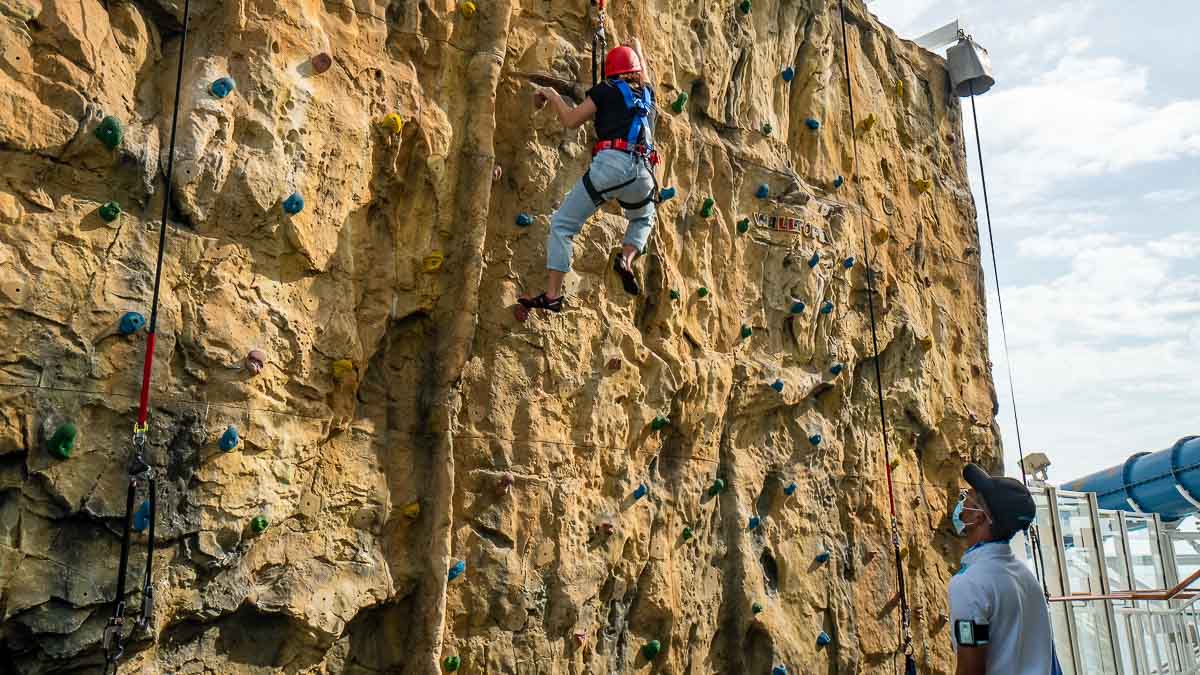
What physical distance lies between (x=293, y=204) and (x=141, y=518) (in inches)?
50.8

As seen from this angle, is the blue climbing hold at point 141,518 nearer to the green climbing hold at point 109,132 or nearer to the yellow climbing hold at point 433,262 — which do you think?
the green climbing hold at point 109,132

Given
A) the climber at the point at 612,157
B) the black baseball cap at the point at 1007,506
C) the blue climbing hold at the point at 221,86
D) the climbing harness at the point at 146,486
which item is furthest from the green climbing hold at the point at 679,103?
the black baseball cap at the point at 1007,506

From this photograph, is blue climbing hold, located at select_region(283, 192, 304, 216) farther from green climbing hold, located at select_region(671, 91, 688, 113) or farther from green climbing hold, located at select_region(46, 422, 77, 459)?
green climbing hold, located at select_region(671, 91, 688, 113)

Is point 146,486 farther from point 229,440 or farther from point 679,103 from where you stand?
point 679,103

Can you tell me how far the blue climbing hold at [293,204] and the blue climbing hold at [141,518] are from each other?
1214 mm

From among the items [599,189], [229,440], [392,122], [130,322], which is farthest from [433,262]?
[130,322]

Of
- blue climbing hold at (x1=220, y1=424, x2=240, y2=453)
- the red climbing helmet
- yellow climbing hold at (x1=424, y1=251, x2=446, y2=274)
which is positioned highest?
the red climbing helmet

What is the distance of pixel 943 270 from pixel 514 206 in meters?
4.67

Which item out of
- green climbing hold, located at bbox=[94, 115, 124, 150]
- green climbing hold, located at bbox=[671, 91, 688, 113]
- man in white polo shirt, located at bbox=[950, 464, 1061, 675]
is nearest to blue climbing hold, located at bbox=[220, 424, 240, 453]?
green climbing hold, located at bbox=[94, 115, 124, 150]

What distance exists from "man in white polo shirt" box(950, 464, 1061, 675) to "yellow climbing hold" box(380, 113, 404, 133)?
2.90 metres

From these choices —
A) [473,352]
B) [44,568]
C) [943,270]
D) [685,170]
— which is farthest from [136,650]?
[943,270]

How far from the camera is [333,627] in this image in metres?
3.71

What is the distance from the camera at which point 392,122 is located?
13.5 ft

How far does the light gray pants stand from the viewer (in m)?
3.91
